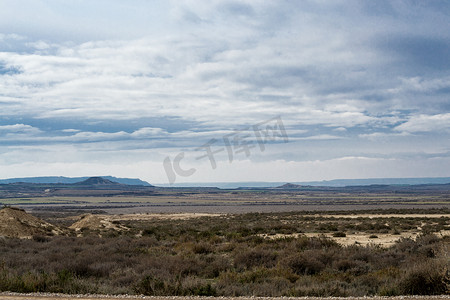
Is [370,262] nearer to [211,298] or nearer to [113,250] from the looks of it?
[211,298]

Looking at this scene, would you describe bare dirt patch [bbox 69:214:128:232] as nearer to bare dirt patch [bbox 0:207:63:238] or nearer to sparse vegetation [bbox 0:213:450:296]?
bare dirt patch [bbox 0:207:63:238]

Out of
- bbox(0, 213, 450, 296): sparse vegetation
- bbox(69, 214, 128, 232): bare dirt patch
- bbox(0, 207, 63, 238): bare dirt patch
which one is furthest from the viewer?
bbox(69, 214, 128, 232): bare dirt patch

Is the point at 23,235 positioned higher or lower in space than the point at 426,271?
lower

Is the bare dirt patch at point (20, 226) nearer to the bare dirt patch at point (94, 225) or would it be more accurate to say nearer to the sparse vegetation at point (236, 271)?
the bare dirt patch at point (94, 225)

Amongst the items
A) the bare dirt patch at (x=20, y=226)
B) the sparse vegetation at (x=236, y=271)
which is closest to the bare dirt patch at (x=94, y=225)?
the bare dirt patch at (x=20, y=226)

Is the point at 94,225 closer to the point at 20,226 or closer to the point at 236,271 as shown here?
the point at 20,226

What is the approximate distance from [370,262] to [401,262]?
1.15 metres

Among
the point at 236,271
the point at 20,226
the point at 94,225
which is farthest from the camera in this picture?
the point at 94,225

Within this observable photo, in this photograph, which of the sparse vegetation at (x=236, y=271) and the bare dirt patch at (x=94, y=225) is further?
the bare dirt patch at (x=94, y=225)

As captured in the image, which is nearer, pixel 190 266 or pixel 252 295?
pixel 252 295

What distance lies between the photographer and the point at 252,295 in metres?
10.7

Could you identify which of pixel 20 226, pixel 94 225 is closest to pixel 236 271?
pixel 20 226

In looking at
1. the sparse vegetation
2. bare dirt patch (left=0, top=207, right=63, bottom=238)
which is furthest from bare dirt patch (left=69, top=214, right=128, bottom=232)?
the sparse vegetation

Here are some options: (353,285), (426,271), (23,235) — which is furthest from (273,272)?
(23,235)
